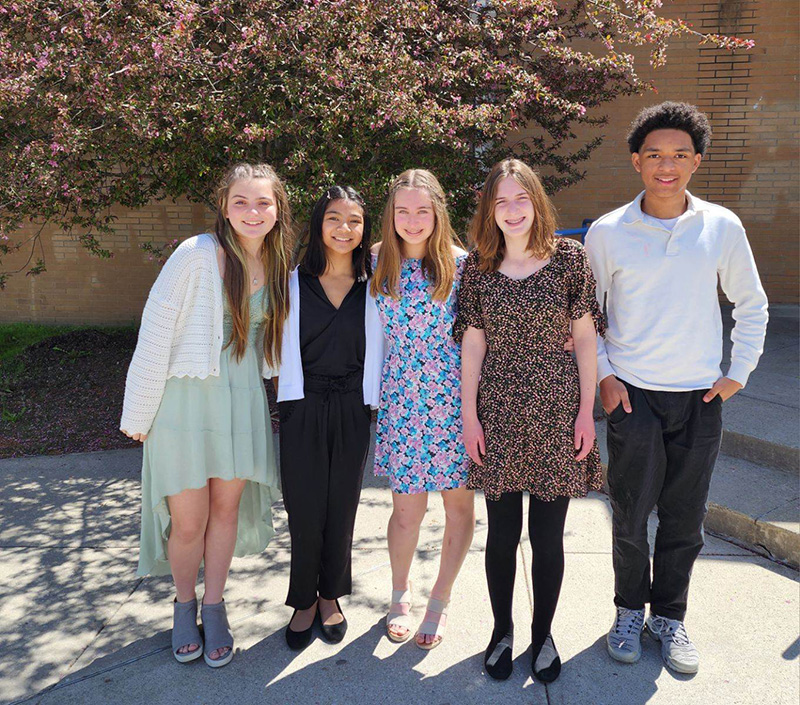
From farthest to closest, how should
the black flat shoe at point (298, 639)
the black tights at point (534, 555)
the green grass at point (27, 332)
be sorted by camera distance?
1. the green grass at point (27, 332)
2. the black flat shoe at point (298, 639)
3. the black tights at point (534, 555)

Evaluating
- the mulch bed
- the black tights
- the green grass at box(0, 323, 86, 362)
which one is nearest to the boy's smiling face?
the black tights

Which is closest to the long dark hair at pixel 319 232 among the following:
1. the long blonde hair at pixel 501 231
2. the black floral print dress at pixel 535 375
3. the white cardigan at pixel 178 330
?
the white cardigan at pixel 178 330

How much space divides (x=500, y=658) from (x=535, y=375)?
1094mm

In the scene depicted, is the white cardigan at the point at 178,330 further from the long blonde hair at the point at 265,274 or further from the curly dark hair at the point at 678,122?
the curly dark hair at the point at 678,122

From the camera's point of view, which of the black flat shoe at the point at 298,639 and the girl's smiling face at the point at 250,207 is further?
the black flat shoe at the point at 298,639

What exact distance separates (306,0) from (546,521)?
3.84m

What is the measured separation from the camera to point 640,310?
2.75 m

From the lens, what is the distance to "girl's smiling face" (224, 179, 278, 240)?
279 cm

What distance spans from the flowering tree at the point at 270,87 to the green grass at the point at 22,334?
3.25 m

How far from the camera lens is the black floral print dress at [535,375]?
2.62 m

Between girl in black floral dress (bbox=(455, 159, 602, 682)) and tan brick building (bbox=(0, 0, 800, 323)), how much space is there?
631 cm

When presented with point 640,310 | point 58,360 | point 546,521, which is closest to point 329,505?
point 546,521

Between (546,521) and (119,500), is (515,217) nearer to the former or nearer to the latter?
(546,521)

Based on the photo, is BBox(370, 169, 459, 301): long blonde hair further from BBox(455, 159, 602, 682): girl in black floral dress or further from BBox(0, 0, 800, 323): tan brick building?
BBox(0, 0, 800, 323): tan brick building
